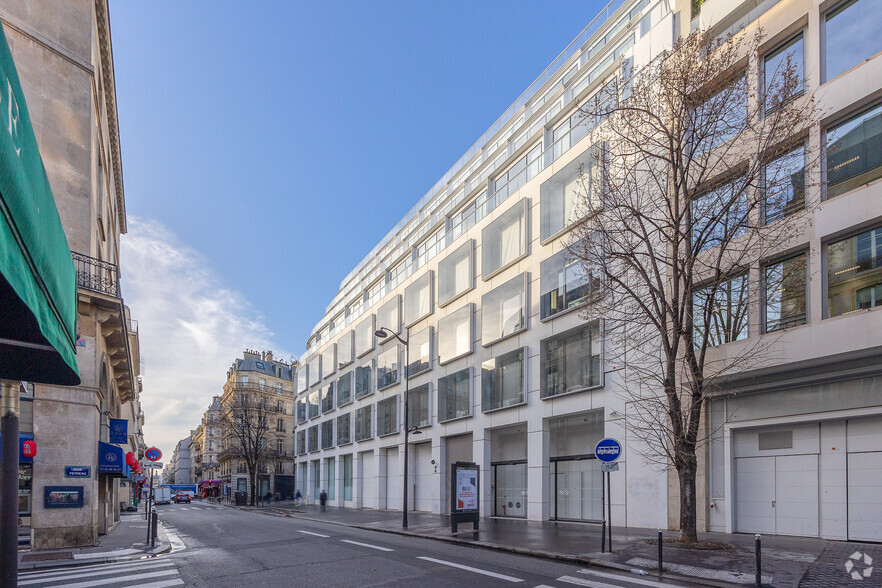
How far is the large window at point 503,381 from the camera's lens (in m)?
27.2

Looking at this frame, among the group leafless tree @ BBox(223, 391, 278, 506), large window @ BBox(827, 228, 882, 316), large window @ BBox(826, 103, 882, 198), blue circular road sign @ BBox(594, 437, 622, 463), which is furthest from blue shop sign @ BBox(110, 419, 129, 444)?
leafless tree @ BBox(223, 391, 278, 506)

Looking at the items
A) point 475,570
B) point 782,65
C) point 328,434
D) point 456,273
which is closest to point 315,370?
point 328,434

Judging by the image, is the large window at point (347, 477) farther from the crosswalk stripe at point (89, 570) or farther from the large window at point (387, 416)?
the crosswalk stripe at point (89, 570)

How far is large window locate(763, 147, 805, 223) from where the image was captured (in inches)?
626

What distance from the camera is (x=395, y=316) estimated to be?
41469mm

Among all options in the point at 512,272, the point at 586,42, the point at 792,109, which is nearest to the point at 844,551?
the point at 792,109

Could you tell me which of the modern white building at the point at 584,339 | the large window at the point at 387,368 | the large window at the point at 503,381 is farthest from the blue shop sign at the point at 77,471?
the large window at the point at 387,368

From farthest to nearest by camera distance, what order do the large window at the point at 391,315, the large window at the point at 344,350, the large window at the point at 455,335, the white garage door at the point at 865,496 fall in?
the large window at the point at 344,350
the large window at the point at 391,315
the large window at the point at 455,335
the white garage door at the point at 865,496

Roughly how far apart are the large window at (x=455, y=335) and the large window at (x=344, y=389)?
16693mm

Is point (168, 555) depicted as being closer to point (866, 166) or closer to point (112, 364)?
point (112, 364)

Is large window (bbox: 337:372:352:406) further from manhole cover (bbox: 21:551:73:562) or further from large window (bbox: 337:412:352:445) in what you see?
manhole cover (bbox: 21:551:73:562)

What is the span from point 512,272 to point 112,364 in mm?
18593

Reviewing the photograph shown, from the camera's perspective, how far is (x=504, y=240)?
29703 mm

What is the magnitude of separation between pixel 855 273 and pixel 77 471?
22.1m
